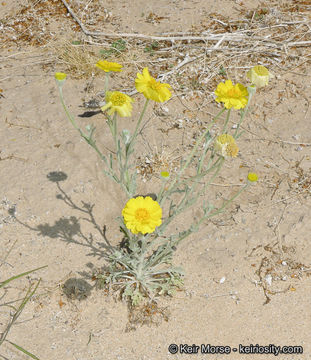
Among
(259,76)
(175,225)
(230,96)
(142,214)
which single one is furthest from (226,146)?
(175,225)

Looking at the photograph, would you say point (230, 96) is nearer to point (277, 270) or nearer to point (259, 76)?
point (259, 76)

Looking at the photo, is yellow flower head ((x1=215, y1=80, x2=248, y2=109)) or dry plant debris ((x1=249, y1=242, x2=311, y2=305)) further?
dry plant debris ((x1=249, y1=242, x2=311, y2=305))

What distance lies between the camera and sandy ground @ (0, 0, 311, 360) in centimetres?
216

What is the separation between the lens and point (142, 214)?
171cm

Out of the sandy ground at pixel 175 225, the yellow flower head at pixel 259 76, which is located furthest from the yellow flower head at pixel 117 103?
the sandy ground at pixel 175 225

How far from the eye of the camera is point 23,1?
450 centimetres

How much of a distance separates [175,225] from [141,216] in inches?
36.7

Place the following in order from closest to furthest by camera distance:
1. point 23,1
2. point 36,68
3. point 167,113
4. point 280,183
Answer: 1. point 280,183
2. point 167,113
3. point 36,68
4. point 23,1

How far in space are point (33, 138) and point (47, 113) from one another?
1.05ft

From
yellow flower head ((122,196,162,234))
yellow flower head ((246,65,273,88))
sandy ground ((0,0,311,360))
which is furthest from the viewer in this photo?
sandy ground ((0,0,311,360))

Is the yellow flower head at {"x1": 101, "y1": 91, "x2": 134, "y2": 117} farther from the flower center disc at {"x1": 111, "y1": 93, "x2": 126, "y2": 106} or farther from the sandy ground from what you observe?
the sandy ground

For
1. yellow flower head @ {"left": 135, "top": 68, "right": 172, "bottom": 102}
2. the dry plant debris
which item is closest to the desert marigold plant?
yellow flower head @ {"left": 135, "top": 68, "right": 172, "bottom": 102}

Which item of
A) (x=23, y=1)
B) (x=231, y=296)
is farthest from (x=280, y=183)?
(x=23, y=1)

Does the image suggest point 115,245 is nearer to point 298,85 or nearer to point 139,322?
point 139,322
